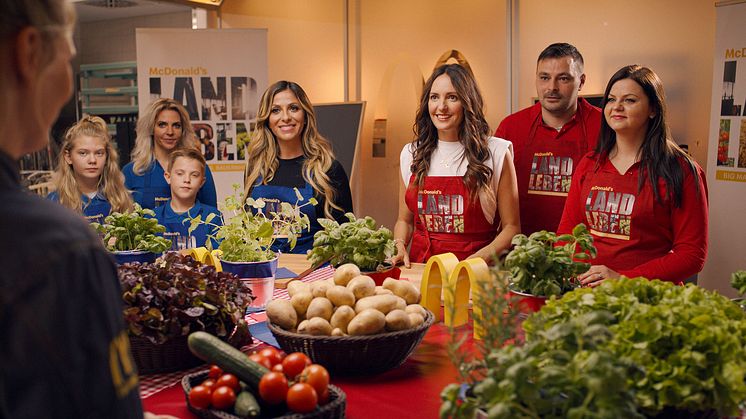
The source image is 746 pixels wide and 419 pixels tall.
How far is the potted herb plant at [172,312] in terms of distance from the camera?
1.99m

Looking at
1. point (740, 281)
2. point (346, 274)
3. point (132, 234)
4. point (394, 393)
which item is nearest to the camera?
point (394, 393)

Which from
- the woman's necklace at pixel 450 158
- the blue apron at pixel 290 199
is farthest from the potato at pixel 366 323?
the blue apron at pixel 290 199

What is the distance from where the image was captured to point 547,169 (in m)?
4.38

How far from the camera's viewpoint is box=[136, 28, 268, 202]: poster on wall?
645 cm

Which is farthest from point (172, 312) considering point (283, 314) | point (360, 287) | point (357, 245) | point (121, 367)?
point (121, 367)

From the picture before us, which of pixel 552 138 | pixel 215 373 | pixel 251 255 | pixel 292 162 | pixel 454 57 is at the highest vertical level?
pixel 454 57

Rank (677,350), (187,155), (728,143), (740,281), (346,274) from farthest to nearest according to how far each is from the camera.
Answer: (728,143) < (187,155) < (346,274) < (740,281) < (677,350)

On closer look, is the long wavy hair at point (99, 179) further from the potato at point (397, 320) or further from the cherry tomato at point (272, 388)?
the cherry tomato at point (272, 388)

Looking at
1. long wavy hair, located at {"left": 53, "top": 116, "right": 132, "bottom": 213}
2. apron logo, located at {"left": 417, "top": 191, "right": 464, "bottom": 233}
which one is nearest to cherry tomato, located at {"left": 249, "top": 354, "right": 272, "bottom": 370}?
apron logo, located at {"left": 417, "top": 191, "right": 464, "bottom": 233}

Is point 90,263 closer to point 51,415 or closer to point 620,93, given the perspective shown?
point 51,415

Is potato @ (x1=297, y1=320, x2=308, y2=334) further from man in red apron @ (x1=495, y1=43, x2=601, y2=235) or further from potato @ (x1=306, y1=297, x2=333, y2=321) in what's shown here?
man in red apron @ (x1=495, y1=43, x2=601, y2=235)

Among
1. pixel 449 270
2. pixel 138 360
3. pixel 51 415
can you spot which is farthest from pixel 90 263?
pixel 449 270

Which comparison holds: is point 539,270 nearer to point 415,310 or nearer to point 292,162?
point 415,310

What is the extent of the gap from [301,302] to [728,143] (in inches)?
151
